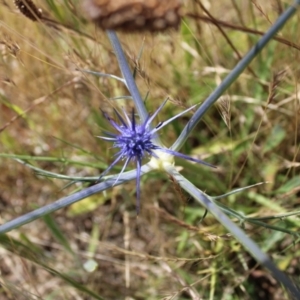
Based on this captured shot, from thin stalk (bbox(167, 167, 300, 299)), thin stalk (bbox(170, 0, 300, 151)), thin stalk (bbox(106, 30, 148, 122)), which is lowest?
thin stalk (bbox(167, 167, 300, 299))

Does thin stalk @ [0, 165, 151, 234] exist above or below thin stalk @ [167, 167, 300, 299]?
above

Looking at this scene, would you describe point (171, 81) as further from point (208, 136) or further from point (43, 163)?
point (43, 163)

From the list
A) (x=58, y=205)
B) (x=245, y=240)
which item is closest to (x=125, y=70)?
(x=58, y=205)

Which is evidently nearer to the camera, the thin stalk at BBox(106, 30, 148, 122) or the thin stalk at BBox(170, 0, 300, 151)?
the thin stalk at BBox(170, 0, 300, 151)

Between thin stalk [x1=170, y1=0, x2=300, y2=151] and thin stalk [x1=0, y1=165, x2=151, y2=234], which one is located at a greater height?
thin stalk [x1=0, y1=165, x2=151, y2=234]

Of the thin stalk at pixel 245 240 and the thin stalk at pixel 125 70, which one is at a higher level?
the thin stalk at pixel 125 70

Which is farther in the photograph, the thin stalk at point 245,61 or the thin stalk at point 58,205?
the thin stalk at point 58,205

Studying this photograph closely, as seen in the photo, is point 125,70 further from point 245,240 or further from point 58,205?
point 245,240

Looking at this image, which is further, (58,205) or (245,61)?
(58,205)

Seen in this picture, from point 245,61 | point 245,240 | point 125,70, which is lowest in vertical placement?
point 245,240

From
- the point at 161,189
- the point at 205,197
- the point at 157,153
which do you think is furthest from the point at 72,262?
the point at 205,197

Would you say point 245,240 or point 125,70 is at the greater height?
point 125,70
